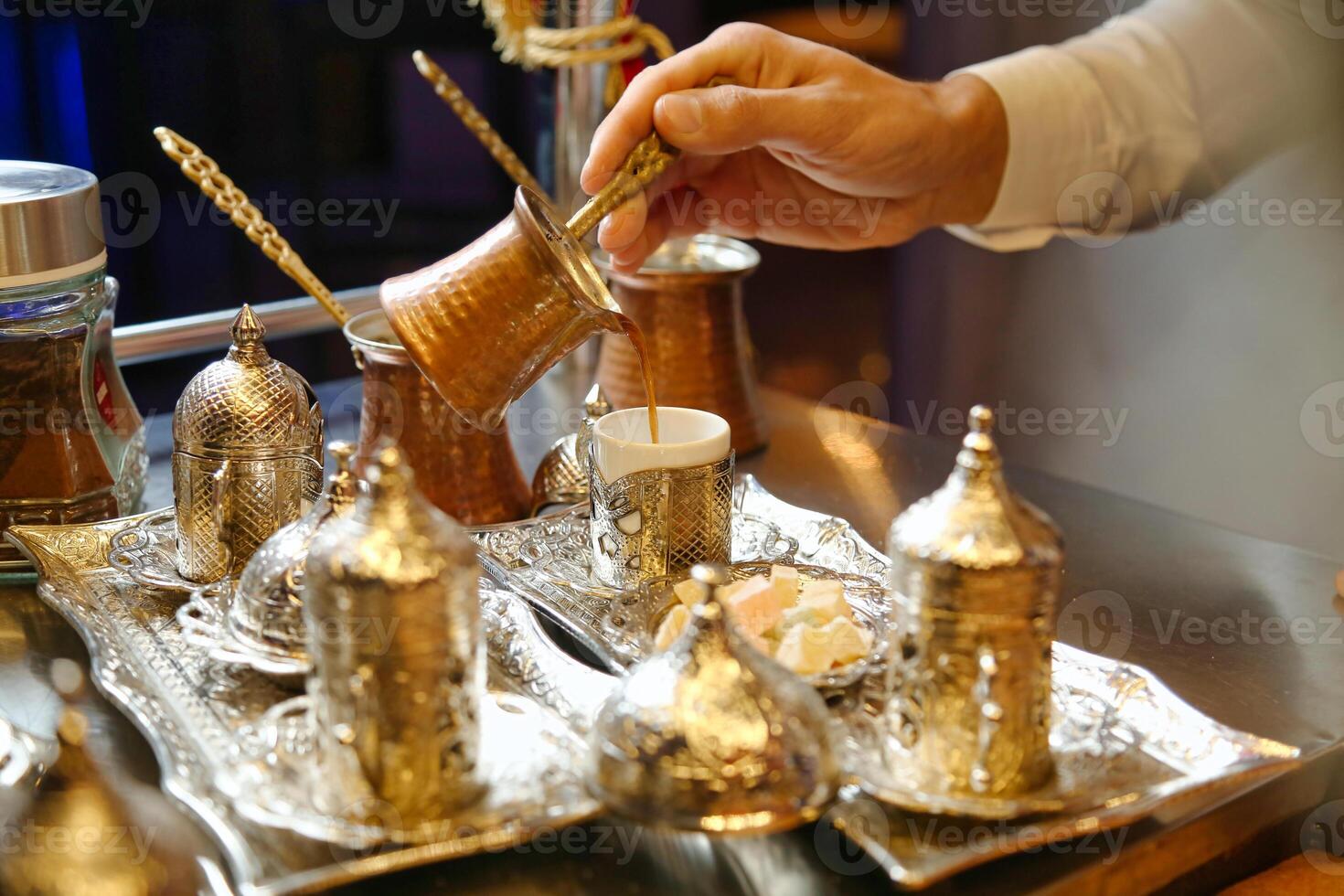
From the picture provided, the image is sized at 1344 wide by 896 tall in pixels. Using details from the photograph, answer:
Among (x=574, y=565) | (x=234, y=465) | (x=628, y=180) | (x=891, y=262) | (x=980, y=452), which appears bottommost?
(x=891, y=262)

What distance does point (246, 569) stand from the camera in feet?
2.94

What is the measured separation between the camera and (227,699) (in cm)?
87

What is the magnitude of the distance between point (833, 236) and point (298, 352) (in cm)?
142

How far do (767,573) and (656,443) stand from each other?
0.16 m

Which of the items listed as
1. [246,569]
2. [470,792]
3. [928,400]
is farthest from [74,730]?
[928,400]

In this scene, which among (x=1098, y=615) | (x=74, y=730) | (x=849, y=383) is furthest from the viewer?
(x=849, y=383)

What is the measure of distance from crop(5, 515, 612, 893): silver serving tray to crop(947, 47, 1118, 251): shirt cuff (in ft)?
3.12

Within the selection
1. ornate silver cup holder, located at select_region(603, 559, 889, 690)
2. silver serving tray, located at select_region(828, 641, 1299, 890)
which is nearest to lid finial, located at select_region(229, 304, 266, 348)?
ornate silver cup holder, located at select_region(603, 559, 889, 690)

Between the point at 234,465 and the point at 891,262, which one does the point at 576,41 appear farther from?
the point at 891,262

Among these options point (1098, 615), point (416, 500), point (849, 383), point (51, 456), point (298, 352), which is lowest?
point (849, 383)

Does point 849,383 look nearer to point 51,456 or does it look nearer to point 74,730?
point 51,456

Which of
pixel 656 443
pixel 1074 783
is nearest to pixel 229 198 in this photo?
pixel 656 443

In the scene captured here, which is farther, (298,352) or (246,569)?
(298,352)

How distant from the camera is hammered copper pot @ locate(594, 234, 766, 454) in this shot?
144 centimetres
